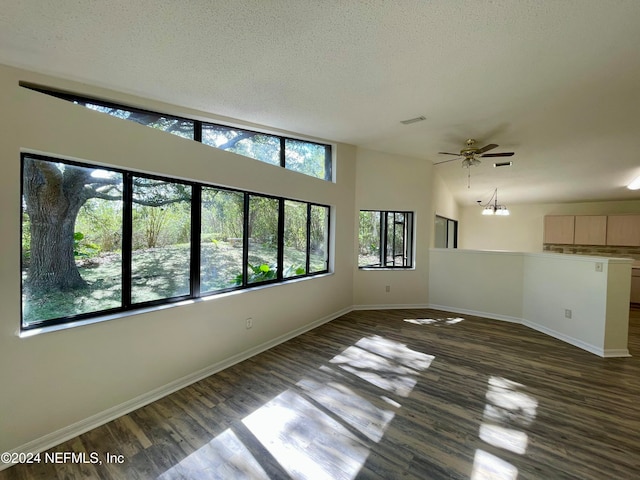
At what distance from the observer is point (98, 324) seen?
2082 mm

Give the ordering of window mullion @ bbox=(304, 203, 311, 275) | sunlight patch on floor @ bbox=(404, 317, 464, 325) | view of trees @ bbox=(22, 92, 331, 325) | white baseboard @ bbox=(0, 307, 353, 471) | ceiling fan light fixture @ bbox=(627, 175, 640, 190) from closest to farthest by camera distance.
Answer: white baseboard @ bbox=(0, 307, 353, 471)
view of trees @ bbox=(22, 92, 331, 325)
window mullion @ bbox=(304, 203, 311, 275)
sunlight patch on floor @ bbox=(404, 317, 464, 325)
ceiling fan light fixture @ bbox=(627, 175, 640, 190)

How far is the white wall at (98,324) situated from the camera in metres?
1.74

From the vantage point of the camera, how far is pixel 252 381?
268 cm

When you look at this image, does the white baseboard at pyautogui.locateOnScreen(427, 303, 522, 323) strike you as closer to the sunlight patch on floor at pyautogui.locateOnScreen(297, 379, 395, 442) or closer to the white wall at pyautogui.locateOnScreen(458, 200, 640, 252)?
the sunlight patch on floor at pyautogui.locateOnScreen(297, 379, 395, 442)

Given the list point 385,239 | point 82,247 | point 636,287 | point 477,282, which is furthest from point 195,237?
point 636,287

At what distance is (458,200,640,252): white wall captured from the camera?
6805 millimetres

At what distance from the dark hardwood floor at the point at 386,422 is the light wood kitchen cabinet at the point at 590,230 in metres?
4.49

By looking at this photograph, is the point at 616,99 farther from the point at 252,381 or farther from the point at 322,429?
the point at 252,381

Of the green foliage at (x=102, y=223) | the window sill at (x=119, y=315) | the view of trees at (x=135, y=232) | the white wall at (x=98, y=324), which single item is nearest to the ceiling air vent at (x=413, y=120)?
the view of trees at (x=135, y=232)

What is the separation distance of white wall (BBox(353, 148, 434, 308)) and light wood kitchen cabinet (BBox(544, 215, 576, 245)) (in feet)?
13.4

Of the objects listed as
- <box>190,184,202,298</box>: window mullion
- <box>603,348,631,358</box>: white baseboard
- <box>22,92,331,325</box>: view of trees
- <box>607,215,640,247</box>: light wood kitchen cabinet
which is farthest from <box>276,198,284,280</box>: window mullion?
<box>607,215,640,247</box>: light wood kitchen cabinet

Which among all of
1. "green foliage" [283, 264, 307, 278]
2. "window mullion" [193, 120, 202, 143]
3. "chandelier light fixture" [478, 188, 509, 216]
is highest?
"window mullion" [193, 120, 202, 143]

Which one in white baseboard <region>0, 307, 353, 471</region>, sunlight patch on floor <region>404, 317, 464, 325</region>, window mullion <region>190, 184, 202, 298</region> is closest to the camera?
white baseboard <region>0, 307, 353, 471</region>

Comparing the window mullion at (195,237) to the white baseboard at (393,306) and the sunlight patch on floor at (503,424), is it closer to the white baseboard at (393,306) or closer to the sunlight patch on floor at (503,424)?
the sunlight patch on floor at (503,424)
